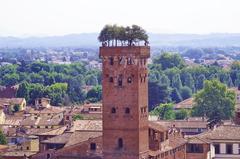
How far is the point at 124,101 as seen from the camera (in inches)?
2234

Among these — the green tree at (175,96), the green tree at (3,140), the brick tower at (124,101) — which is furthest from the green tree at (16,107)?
the brick tower at (124,101)

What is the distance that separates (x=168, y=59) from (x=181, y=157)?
113m

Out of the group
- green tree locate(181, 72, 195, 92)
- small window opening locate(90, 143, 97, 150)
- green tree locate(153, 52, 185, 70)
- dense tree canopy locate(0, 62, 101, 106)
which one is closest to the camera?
small window opening locate(90, 143, 97, 150)

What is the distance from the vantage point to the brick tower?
185 feet

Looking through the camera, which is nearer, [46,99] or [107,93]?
[107,93]

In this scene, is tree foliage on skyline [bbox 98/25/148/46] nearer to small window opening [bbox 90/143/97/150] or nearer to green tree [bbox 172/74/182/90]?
small window opening [bbox 90/143/97/150]

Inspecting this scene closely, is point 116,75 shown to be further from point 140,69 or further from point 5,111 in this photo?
point 5,111

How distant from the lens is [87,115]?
99.1m

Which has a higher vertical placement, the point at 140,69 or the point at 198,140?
the point at 140,69

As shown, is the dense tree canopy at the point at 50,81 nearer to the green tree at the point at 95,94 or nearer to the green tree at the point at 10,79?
the green tree at the point at 10,79

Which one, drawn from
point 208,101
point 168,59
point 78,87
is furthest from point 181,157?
point 168,59

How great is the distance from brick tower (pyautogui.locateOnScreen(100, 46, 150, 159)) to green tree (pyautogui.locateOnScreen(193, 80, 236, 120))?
38559 mm

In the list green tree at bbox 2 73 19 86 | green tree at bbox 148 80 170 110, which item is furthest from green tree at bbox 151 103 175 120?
green tree at bbox 2 73 19 86

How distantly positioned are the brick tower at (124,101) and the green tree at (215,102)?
38.6 m
